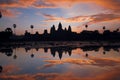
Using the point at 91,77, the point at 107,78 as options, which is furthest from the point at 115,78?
the point at 91,77

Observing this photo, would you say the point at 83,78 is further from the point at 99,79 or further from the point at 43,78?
the point at 43,78

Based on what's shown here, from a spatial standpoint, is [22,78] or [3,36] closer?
[22,78]

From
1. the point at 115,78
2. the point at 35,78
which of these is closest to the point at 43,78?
the point at 35,78

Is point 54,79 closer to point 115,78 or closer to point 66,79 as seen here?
point 66,79

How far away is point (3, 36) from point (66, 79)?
8491 cm

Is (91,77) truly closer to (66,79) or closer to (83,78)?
(83,78)

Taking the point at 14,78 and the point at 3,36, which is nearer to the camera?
the point at 14,78

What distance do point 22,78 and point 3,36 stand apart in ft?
275

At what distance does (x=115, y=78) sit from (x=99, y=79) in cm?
124

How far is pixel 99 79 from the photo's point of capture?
1889 centimetres

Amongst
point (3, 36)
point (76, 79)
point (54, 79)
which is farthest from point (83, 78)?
point (3, 36)

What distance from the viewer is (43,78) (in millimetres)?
19219

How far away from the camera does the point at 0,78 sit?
19.2 meters

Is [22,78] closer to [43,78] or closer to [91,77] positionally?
[43,78]
